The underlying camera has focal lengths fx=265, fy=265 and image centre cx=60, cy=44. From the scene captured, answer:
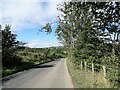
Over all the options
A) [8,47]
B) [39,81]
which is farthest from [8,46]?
[39,81]

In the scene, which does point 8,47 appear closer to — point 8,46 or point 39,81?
point 8,46

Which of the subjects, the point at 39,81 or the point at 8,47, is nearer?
the point at 39,81

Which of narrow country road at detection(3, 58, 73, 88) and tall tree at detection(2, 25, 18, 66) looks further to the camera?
tall tree at detection(2, 25, 18, 66)

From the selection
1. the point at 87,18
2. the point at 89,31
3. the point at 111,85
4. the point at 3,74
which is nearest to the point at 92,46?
the point at 89,31

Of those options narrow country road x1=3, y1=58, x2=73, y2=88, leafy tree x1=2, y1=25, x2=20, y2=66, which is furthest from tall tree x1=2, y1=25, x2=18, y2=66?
narrow country road x1=3, y1=58, x2=73, y2=88

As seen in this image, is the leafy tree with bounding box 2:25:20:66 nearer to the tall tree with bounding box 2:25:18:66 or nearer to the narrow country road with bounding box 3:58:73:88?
the tall tree with bounding box 2:25:18:66

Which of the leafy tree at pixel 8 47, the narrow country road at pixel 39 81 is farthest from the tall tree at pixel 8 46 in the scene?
the narrow country road at pixel 39 81

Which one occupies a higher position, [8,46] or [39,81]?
[8,46]

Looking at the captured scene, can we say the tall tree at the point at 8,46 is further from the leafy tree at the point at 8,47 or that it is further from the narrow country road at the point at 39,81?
the narrow country road at the point at 39,81

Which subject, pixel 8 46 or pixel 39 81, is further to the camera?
pixel 8 46

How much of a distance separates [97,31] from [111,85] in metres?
10.9

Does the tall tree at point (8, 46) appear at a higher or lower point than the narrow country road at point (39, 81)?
higher

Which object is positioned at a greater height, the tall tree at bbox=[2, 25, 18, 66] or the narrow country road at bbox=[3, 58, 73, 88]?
the tall tree at bbox=[2, 25, 18, 66]

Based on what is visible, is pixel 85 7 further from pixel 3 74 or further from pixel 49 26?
pixel 3 74
